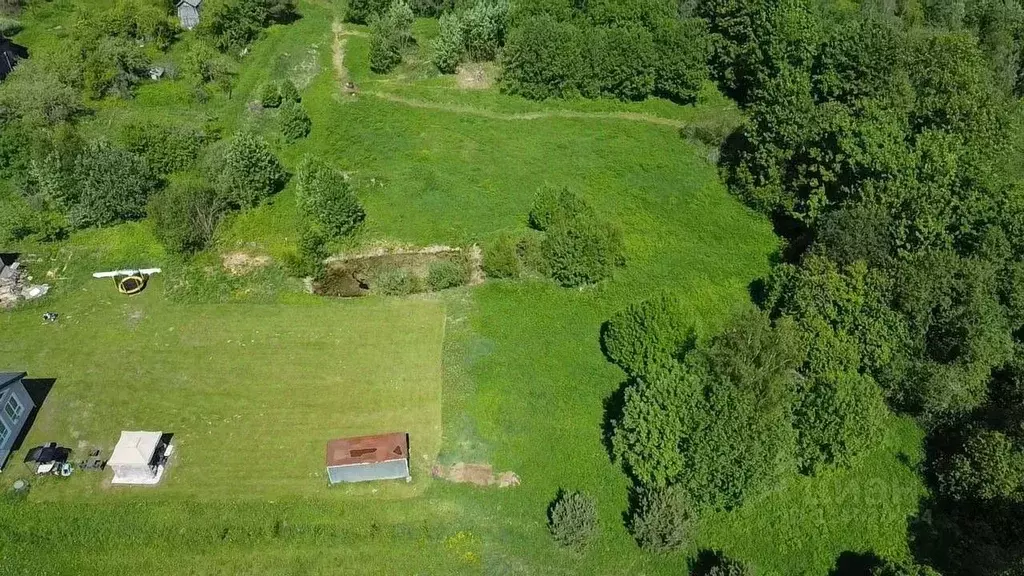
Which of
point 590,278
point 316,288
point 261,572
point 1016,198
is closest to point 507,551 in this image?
point 261,572

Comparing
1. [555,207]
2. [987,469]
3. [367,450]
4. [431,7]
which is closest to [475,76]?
[431,7]

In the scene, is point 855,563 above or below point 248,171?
below

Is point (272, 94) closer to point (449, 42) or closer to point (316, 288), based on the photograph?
point (449, 42)

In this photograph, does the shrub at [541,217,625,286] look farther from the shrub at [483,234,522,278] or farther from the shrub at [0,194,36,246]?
the shrub at [0,194,36,246]

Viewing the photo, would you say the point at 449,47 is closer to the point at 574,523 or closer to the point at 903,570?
the point at 574,523

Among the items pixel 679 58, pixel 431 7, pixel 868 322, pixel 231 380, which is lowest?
pixel 231 380

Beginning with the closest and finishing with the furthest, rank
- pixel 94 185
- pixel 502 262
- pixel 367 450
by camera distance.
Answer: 1. pixel 367 450
2. pixel 502 262
3. pixel 94 185

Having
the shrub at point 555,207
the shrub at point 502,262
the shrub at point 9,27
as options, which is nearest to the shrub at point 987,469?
the shrub at point 555,207

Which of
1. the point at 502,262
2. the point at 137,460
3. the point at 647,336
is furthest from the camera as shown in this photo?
the point at 502,262

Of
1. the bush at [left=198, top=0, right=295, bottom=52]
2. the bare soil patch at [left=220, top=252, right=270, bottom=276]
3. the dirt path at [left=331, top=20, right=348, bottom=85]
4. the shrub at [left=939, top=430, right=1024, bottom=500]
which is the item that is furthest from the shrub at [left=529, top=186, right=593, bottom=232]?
the bush at [left=198, top=0, right=295, bottom=52]
